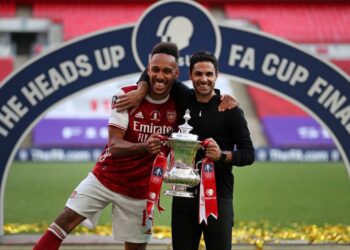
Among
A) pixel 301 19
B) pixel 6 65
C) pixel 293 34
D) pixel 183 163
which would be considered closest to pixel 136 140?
pixel 183 163

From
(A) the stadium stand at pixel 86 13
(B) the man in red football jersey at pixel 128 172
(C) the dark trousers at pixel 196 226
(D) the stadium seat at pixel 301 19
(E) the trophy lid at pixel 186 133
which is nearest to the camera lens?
(E) the trophy lid at pixel 186 133

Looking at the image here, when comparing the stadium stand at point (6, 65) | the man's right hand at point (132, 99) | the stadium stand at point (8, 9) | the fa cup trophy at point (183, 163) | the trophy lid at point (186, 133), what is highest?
the stadium stand at point (8, 9)

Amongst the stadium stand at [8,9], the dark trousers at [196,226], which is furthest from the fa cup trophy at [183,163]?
the stadium stand at [8,9]

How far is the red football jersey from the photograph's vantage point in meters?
4.30

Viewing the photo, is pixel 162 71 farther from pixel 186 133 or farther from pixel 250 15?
pixel 250 15

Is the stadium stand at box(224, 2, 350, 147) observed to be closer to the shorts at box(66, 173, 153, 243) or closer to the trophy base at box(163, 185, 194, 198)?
the shorts at box(66, 173, 153, 243)

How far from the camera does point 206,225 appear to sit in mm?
4062

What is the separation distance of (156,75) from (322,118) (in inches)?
94.4

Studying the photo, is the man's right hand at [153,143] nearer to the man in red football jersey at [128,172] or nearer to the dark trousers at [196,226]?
the man in red football jersey at [128,172]

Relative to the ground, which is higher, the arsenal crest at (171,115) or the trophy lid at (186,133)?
the arsenal crest at (171,115)

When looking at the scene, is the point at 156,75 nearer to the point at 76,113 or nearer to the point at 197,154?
the point at 197,154

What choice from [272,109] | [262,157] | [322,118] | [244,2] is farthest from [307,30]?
[322,118]

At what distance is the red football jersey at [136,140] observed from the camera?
14.1ft

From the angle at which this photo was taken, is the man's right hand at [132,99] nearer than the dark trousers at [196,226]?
No
